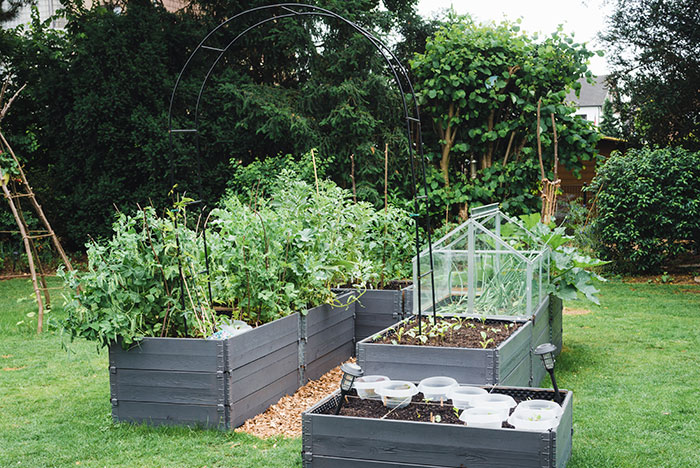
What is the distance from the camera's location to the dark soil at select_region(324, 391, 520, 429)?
3109 mm

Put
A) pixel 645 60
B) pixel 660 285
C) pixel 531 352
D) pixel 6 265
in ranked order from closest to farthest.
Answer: pixel 531 352, pixel 660 285, pixel 645 60, pixel 6 265

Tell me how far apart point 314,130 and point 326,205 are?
429 cm

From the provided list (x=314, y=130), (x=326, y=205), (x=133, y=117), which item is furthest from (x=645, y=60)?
(x=133, y=117)

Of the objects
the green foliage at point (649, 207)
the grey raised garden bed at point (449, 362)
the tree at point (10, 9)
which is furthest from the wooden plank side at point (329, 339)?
the tree at point (10, 9)

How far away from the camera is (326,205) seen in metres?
5.57

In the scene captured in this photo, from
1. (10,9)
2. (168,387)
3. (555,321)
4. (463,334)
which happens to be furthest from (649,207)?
(10,9)

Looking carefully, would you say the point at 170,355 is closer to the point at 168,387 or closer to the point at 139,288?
the point at 168,387

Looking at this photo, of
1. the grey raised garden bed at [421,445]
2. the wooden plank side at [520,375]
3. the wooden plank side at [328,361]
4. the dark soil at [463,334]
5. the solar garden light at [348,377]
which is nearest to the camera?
the grey raised garden bed at [421,445]

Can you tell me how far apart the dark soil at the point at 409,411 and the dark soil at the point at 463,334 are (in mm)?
700

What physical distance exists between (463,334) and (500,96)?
5834mm

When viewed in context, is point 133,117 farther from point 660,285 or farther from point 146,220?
point 660,285

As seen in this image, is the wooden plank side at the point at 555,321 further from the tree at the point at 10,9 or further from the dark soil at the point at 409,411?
the tree at the point at 10,9

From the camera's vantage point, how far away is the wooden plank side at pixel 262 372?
3.78 metres

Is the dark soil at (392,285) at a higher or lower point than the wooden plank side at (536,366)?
higher
